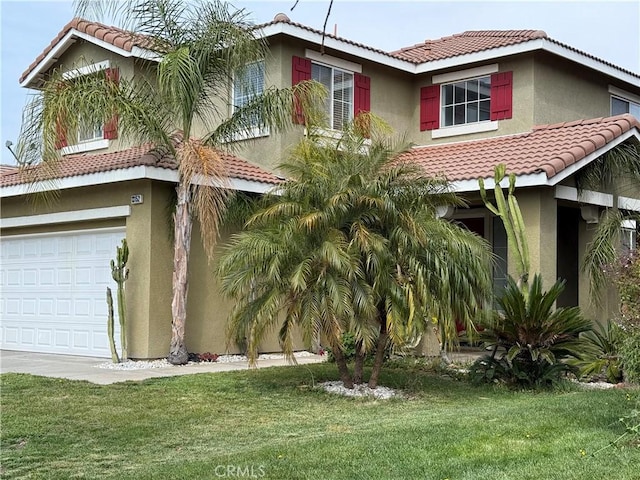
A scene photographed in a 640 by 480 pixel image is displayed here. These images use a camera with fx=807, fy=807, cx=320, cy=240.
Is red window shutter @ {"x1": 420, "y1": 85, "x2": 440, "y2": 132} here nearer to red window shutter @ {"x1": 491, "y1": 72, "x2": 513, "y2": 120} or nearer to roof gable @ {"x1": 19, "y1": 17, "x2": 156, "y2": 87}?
red window shutter @ {"x1": 491, "y1": 72, "x2": 513, "y2": 120}

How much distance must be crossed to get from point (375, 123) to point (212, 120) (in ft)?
21.3

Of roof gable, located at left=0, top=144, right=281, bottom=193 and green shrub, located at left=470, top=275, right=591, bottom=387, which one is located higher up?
roof gable, located at left=0, top=144, right=281, bottom=193

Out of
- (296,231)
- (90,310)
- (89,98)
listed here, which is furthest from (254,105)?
(90,310)

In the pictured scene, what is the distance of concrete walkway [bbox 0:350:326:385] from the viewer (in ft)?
39.1

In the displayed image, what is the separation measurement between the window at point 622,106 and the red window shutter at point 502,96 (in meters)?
3.55

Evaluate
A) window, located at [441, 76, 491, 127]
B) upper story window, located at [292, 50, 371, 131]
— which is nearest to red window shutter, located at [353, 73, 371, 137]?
upper story window, located at [292, 50, 371, 131]

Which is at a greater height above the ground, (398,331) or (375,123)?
(375,123)

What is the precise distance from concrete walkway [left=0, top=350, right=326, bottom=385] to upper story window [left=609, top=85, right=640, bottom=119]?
32.4 ft

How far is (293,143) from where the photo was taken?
16.2 meters

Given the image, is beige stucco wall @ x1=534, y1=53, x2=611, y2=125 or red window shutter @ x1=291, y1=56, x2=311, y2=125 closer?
red window shutter @ x1=291, y1=56, x2=311, y2=125

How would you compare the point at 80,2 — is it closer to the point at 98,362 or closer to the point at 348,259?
the point at 348,259

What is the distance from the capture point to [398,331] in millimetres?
10000

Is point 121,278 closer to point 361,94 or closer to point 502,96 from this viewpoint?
point 361,94

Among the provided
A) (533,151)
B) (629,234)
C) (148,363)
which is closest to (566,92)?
(629,234)
